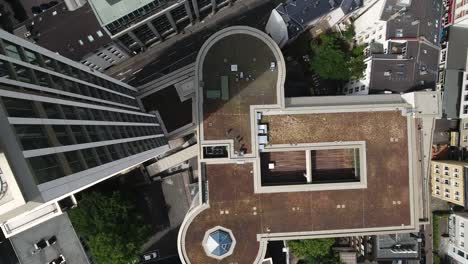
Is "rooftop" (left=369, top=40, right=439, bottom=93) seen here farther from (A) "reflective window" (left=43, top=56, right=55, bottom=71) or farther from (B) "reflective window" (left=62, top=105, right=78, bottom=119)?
(A) "reflective window" (left=43, top=56, right=55, bottom=71)

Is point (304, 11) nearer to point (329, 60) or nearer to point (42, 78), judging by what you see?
point (329, 60)

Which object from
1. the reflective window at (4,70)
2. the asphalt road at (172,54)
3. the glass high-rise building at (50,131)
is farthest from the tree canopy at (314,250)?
the reflective window at (4,70)

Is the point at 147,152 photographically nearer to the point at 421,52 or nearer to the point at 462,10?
the point at 421,52

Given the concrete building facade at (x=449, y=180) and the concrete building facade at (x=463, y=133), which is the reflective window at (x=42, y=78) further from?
the concrete building facade at (x=463, y=133)

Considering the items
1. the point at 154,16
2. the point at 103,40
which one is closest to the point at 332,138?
the point at 154,16

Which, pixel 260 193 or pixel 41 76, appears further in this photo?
pixel 260 193
